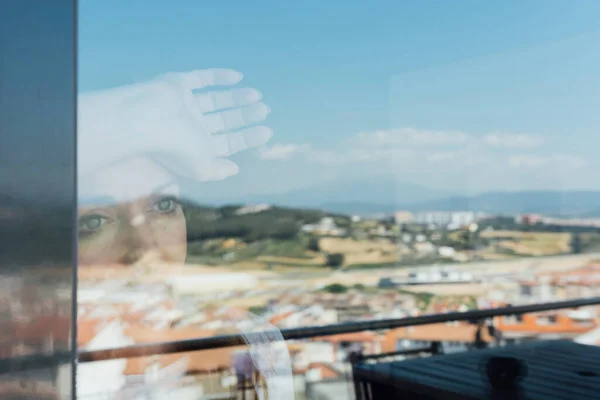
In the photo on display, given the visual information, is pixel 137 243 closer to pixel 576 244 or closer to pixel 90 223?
pixel 90 223

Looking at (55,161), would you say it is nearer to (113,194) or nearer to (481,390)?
(113,194)

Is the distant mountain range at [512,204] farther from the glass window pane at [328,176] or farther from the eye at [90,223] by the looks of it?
the eye at [90,223]

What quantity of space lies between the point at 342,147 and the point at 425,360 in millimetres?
1124

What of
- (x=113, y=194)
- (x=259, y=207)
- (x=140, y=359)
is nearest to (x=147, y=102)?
(x=113, y=194)

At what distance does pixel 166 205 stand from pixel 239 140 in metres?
0.37

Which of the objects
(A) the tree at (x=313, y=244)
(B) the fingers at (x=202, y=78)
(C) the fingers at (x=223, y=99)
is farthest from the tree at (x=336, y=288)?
(B) the fingers at (x=202, y=78)

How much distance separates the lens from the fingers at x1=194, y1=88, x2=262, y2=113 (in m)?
1.40

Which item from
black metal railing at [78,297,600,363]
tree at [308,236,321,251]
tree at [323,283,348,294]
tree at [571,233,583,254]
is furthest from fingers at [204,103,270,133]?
tree at [571,233,583,254]

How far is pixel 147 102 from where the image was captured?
126 centimetres

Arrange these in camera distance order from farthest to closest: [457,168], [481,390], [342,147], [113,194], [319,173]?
[457,168], [342,147], [319,173], [481,390], [113,194]

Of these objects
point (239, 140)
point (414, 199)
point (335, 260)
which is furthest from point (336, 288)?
point (239, 140)

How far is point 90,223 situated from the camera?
69cm

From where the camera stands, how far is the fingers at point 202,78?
1.36m

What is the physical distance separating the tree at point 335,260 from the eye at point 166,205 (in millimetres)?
1235
